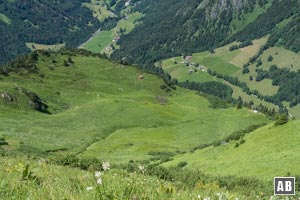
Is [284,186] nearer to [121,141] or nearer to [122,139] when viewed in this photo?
[121,141]

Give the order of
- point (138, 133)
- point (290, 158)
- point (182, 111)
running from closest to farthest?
point (290, 158) < point (138, 133) < point (182, 111)

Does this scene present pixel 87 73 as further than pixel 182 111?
Yes

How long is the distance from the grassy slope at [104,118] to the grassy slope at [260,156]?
25.3m

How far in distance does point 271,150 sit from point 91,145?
50.9 metres

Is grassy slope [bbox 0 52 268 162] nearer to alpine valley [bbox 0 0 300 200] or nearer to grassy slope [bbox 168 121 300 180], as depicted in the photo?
alpine valley [bbox 0 0 300 200]

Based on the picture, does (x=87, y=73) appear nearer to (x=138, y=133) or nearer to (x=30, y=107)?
(x=30, y=107)

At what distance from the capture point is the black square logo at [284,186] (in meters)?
5.73

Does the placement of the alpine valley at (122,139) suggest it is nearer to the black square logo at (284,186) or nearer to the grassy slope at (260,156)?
the grassy slope at (260,156)

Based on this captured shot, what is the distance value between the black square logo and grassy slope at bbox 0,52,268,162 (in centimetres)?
6406

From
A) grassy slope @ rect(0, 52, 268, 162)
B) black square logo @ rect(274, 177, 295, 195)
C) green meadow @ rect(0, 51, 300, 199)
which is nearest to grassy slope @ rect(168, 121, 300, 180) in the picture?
green meadow @ rect(0, 51, 300, 199)

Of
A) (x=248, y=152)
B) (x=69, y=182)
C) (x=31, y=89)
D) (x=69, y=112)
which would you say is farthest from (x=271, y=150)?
(x=31, y=89)

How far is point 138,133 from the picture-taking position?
101 metres

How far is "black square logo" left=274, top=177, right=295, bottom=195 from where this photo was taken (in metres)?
5.73

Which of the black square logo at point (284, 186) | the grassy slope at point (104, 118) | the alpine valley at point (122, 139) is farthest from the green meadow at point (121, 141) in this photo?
A: the black square logo at point (284, 186)
